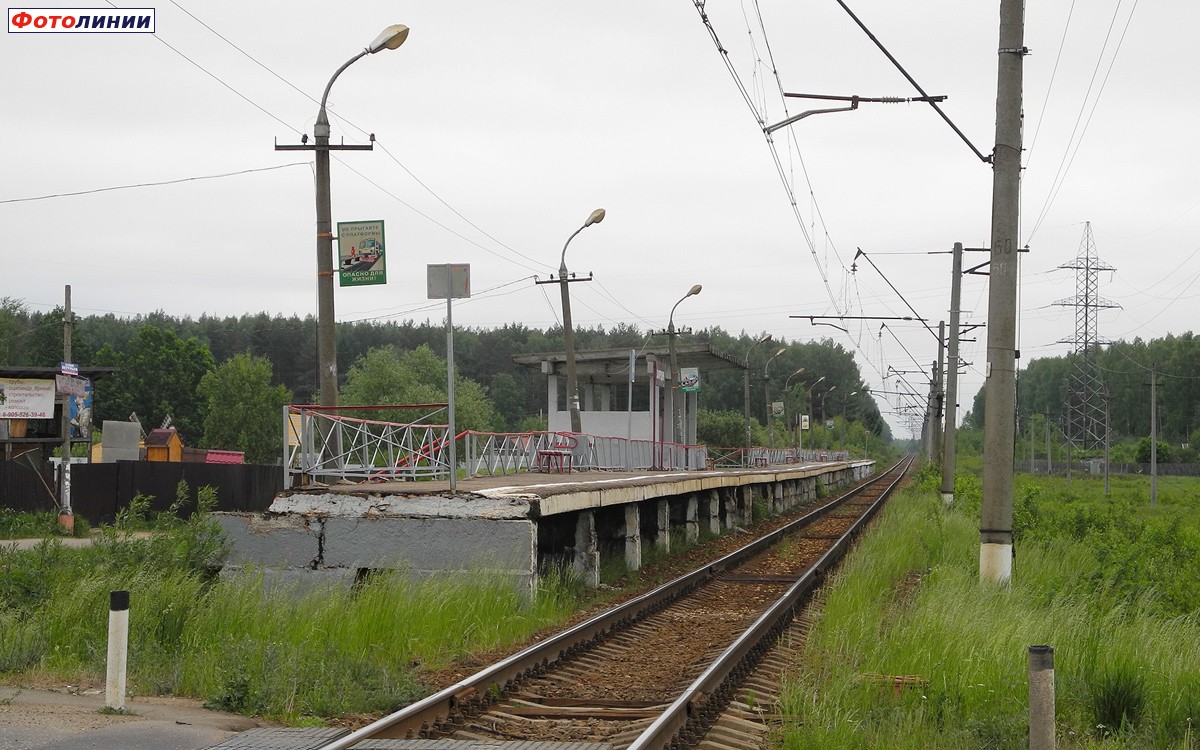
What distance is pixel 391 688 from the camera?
894 centimetres

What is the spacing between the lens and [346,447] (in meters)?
18.0

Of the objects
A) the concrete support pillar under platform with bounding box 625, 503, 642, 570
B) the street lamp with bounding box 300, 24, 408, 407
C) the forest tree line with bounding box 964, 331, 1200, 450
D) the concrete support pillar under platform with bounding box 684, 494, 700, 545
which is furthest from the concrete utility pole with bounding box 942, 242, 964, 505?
the forest tree line with bounding box 964, 331, 1200, 450

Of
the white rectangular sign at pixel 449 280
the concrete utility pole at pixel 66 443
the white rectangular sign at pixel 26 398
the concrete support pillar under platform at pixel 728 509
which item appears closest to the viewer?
the white rectangular sign at pixel 449 280

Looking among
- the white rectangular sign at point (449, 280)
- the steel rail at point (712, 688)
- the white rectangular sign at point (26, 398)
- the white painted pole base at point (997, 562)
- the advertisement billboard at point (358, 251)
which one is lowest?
the steel rail at point (712, 688)

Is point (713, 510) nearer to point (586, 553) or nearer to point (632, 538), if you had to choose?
point (632, 538)

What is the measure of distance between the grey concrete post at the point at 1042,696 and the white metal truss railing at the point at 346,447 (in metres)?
10.1

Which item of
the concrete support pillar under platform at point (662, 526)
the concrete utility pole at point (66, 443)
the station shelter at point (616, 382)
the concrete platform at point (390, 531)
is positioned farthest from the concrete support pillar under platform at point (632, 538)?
the station shelter at point (616, 382)

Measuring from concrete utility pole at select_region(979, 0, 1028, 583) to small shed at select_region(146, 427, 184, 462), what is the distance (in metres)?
41.8

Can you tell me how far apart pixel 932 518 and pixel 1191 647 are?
14825mm

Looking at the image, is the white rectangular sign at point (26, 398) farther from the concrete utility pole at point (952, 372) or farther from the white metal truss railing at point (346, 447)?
the concrete utility pole at point (952, 372)

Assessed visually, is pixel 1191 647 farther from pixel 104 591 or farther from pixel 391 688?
pixel 104 591

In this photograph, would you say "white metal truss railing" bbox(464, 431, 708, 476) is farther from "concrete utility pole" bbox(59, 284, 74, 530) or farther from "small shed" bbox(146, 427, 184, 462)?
"small shed" bbox(146, 427, 184, 462)

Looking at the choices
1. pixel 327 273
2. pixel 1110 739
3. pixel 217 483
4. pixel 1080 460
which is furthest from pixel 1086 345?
pixel 1110 739

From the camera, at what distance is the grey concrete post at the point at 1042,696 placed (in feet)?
20.0
